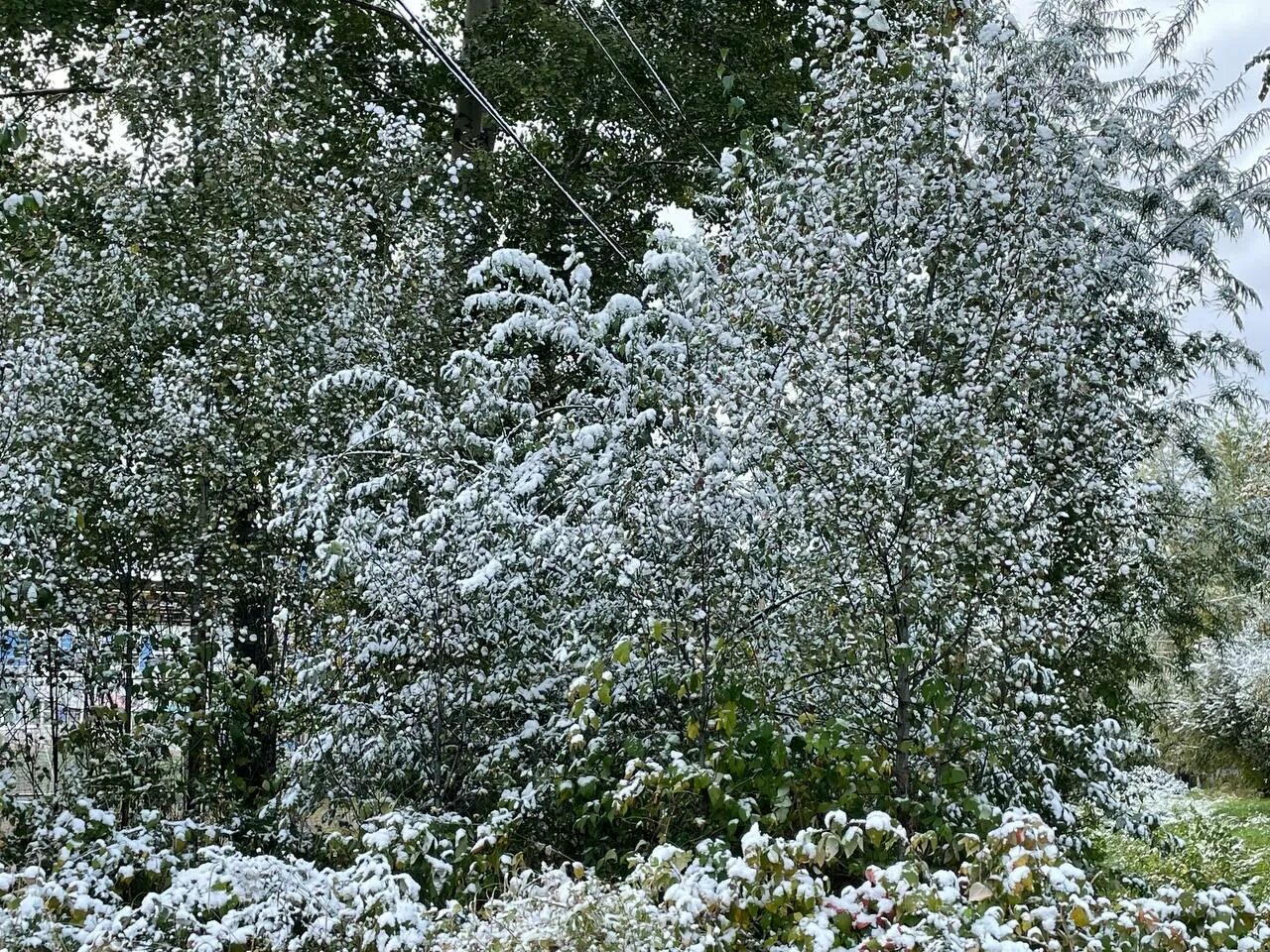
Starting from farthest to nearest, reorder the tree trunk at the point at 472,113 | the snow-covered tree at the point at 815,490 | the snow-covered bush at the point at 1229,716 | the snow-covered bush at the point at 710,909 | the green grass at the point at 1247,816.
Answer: the snow-covered bush at the point at 1229,716 < the green grass at the point at 1247,816 < the tree trunk at the point at 472,113 < the snow-covered tree at the point at 815,490 < the snow-covered bush at the point at 710,909

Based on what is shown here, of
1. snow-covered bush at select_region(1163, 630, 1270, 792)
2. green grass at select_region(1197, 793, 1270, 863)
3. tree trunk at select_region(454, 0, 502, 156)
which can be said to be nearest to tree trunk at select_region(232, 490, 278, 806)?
tree trunk at select_region(454, 0, 502, 156)

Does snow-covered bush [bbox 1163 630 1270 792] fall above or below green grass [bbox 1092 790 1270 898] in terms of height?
above

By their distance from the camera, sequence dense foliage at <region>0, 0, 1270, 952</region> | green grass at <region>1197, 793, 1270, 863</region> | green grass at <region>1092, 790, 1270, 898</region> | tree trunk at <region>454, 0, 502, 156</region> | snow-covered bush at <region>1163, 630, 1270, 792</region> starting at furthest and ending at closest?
snow-covered bush at <region>1163, 630, 1270, 792</region>, green grass at <region>1197, 793, 1270, 863</region>, tree trunk at <region>454, 0, 502, 156</region>, green grass at <region>1092, 790, 1270, 898</region>, dense foliage at <region>0, 0, 1270, 952</region>

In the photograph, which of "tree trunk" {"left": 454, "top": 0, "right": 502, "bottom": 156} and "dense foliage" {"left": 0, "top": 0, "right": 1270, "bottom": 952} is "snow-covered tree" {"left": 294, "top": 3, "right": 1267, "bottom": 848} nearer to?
"dense foliage" {"left": 0, "top": 0, "right": 1270, "bottom": 952}

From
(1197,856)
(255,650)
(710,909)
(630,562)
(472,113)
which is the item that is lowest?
(1197,856)

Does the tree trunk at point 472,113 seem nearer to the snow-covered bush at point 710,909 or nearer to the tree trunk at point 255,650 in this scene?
the tree trunk at point 255,650

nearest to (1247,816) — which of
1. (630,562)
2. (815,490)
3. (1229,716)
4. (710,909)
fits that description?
(1229,716)

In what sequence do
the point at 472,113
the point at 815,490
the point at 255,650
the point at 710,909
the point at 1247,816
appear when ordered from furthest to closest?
the point at 1247,816 < the point at 472,113 < the point at 255,650 < the point at 815,490 < the point at 710,909

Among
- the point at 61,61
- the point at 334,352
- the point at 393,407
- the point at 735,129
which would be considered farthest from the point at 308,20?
the point at 393,407

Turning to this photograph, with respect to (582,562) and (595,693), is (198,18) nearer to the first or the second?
(582,562)

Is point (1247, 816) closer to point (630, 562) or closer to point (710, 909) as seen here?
point (630, 562)

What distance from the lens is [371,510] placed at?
4.88 metres

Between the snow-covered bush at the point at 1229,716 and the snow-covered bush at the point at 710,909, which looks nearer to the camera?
the snow-covered bush at the point at 710,909

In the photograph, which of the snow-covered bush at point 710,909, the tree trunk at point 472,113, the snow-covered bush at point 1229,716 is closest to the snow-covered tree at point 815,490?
the snow-covered bush at point 710,909
